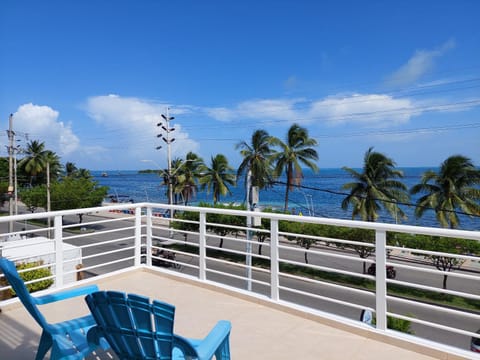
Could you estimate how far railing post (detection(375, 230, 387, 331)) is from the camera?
2588 mm

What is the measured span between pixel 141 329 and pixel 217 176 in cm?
3634

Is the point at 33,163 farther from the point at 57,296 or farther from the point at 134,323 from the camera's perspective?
the point at 134,323

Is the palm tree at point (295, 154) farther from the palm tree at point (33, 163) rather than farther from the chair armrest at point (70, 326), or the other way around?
the palm tree at point (33, 163)

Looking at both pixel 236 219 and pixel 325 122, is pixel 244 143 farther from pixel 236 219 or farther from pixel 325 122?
pixel 325 122

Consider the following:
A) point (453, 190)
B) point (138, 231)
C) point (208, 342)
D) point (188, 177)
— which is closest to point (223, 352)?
point (208, 342)

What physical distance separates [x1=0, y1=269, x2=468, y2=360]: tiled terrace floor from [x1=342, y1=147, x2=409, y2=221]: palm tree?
2568 centimetres

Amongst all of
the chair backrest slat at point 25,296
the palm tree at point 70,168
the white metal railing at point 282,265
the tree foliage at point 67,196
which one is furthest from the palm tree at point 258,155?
the palm tree at point 70,168

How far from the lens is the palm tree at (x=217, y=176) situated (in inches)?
1476

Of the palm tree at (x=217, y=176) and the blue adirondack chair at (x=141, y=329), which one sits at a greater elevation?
the palm tree at (x=217, y=176)

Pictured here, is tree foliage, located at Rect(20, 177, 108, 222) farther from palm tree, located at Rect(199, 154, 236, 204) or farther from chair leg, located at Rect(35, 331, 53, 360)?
chair leg, located at Rect(35, 331, 53, 360)

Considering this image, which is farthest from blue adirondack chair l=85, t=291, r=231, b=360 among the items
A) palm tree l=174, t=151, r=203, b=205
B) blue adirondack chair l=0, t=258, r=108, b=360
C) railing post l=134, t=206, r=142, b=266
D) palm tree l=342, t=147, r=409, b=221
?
palm tree l=174, t=151, r=203, b=205

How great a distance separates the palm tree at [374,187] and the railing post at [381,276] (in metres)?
26.0

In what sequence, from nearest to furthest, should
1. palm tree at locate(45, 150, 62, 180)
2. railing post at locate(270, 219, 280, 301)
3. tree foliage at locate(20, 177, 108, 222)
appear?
railing post at locate(270, 219, 280, 301) < tree foliage at locate(20, 177, 108, 222) < palm tree at locate(45, 150, 62, 180)

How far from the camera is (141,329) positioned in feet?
4.88
